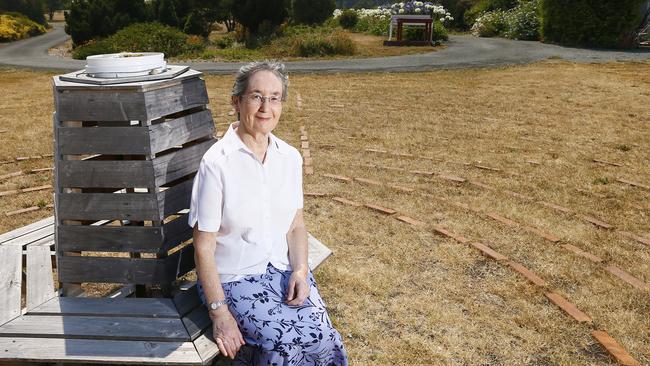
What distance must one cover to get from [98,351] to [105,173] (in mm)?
816

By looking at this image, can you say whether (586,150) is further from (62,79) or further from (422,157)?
(62,79)

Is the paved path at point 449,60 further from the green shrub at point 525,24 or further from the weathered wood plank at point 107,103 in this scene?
the weathered wood plank at point 107,103

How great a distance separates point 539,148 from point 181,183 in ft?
18.7

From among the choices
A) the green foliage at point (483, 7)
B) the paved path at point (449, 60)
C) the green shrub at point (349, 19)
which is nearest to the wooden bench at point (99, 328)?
the paved path at point (449, 60)

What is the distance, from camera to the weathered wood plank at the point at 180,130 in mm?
2639

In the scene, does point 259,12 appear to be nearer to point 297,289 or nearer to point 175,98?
point 175,98

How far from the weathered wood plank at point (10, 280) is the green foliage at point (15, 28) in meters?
31.5

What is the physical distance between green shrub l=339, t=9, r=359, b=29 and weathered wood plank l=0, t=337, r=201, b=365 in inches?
1142

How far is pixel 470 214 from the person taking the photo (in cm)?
519

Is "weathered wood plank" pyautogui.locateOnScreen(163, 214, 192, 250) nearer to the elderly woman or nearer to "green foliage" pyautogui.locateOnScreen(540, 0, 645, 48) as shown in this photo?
the elderly woman

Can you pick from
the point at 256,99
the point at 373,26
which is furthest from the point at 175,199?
the point at 373,26

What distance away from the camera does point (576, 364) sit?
10.2ft

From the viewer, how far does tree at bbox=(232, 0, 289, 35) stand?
2341 centimetres

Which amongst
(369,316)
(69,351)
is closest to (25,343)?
(69,351)
